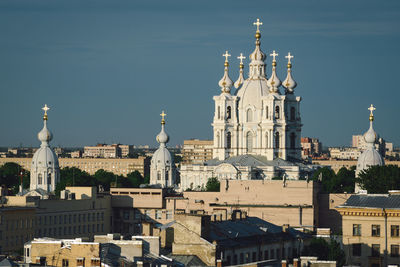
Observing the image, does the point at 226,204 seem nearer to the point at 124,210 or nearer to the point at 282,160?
the point at 124,210

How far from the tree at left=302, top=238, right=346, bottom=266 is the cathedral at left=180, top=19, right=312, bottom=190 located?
83997mm

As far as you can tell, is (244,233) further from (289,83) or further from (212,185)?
(289,83)

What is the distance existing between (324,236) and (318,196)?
112 feet

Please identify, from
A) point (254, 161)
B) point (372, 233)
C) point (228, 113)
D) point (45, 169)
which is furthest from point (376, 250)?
point (228, 113)

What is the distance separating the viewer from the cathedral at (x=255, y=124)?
18350 centimetres

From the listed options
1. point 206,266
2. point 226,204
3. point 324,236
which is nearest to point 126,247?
point 206,266

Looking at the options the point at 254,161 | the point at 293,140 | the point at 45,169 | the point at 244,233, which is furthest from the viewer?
the point at 293,140

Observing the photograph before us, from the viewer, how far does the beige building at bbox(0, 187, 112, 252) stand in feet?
394

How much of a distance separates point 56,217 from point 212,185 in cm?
3463

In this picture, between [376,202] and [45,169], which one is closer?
[376,202]

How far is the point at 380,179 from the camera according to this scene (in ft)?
465

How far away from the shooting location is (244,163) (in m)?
180

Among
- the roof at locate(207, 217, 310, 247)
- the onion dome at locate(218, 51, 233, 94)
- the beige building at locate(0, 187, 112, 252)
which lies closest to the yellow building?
the roof at locate(207, 217, 310, 247)

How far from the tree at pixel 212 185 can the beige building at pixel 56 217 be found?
Answer: 17508mm
